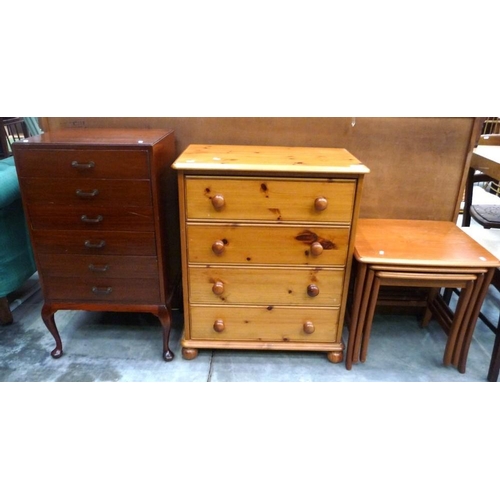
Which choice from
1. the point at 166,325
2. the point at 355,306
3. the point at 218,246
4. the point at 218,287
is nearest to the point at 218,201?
the point at 218,246

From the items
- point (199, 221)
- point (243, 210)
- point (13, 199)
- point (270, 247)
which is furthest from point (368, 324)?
point (13, 199)

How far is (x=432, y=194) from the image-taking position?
169 cm

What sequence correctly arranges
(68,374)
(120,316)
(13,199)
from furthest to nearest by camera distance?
(120,316)
(13,199)
(68,374)

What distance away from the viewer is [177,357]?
1.61 metres

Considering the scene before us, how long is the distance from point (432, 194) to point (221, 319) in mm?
1118

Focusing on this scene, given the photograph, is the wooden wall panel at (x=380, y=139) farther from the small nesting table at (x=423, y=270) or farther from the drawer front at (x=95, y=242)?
the drawer front at (x=95, y=242)

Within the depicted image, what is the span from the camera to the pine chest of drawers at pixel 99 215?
4.08 ft

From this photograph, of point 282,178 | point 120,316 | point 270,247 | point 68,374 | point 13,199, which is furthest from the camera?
point 120,316

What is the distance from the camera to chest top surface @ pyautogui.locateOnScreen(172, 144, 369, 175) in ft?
4.11

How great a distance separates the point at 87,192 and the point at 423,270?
1.24 meters

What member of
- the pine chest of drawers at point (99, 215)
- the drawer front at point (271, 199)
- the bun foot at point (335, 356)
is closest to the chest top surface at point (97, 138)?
the pine chest of drawers at point (99, 215)

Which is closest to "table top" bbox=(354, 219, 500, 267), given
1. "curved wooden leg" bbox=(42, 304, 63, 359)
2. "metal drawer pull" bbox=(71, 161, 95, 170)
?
"metal drawer pull" bbox=(71, 161, 95, 170)

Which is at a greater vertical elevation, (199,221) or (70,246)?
(199,221)

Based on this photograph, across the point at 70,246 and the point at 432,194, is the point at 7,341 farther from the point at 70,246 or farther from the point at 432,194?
the point at 432,194
